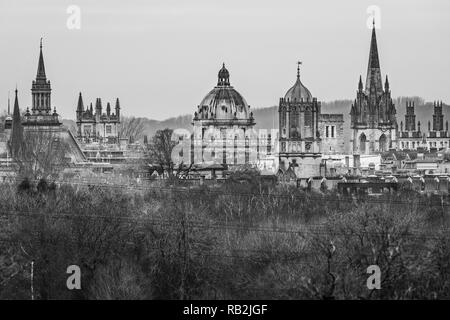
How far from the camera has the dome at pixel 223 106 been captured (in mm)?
162500

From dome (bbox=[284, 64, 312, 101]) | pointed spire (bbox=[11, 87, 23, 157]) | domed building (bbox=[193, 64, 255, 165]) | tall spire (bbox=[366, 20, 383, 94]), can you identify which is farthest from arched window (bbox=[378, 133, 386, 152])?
pointed spire (bbox=[11, 87, 23, 157])

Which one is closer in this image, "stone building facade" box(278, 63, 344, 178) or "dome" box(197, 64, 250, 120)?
"stone building facade" box(278, 63, 344, 178)

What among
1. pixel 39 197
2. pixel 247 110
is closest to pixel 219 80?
pixel 247 110

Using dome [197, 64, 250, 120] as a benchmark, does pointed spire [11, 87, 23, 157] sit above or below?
below

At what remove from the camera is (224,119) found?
16250cm

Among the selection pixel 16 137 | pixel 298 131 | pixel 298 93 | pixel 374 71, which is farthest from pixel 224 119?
pixel 16 137

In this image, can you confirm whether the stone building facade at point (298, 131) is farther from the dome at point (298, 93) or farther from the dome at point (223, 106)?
the dome at point (223, 106)

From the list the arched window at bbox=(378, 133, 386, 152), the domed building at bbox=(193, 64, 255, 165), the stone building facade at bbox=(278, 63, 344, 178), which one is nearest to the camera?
the stone building facade at bbox=(278, 63, 344, 178)

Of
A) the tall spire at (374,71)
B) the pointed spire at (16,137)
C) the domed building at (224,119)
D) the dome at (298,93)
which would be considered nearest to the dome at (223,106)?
the domed building at (224,119)

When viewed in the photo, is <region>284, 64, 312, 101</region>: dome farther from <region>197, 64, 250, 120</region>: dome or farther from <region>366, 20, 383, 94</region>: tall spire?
<region>366, 20, 383, 94</region>: tall spire

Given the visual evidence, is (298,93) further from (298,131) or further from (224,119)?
(224,119)

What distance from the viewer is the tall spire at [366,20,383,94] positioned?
175 metres

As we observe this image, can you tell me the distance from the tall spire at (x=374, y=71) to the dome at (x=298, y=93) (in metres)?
48.0

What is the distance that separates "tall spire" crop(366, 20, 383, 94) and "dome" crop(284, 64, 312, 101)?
48.0 m
